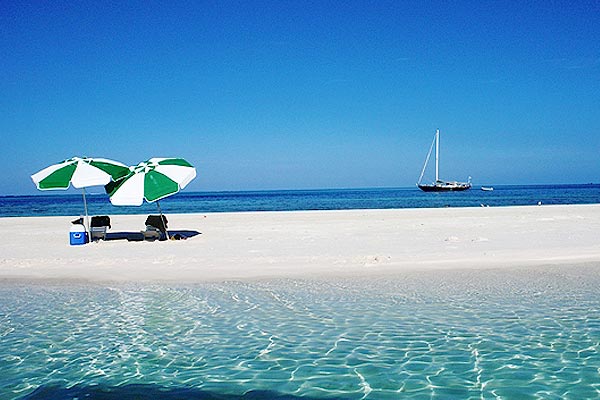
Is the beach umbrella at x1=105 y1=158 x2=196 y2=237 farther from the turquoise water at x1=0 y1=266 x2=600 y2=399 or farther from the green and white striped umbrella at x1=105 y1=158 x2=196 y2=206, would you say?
the turquoise water at x1=0 y1=266 x2=600 y2=399

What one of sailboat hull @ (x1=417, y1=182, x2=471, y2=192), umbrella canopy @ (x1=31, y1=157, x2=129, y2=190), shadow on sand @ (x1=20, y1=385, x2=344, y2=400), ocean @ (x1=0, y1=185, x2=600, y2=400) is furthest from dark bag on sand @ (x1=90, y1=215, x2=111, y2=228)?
sailboat hull @ (x1=417, y1=182, x2=471, y2=192)

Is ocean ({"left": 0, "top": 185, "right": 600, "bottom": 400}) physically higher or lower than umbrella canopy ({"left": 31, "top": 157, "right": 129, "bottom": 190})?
lower

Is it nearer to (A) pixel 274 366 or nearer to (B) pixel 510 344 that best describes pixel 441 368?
(B) pixel 510 344

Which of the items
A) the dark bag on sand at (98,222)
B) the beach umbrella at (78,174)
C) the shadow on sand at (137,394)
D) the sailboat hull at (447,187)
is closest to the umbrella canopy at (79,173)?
the beach umbrella at (78,174)

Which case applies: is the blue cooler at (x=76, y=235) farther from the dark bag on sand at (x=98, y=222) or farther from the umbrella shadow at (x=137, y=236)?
the umbrella shadow at (x=137, y=236)

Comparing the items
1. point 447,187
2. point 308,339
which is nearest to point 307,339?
point 308,339

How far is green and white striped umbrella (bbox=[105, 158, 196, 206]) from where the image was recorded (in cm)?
1491

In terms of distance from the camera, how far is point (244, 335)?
7.83 m

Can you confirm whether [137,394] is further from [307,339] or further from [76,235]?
[76,235]

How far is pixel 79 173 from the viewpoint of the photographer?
1570cm

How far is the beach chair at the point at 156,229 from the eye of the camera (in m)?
18.0

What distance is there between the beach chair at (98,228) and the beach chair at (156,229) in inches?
48.8

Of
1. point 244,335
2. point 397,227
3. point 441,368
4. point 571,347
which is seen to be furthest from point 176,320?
point 397,227

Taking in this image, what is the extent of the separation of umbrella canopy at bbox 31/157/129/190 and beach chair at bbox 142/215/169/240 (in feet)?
7.77
